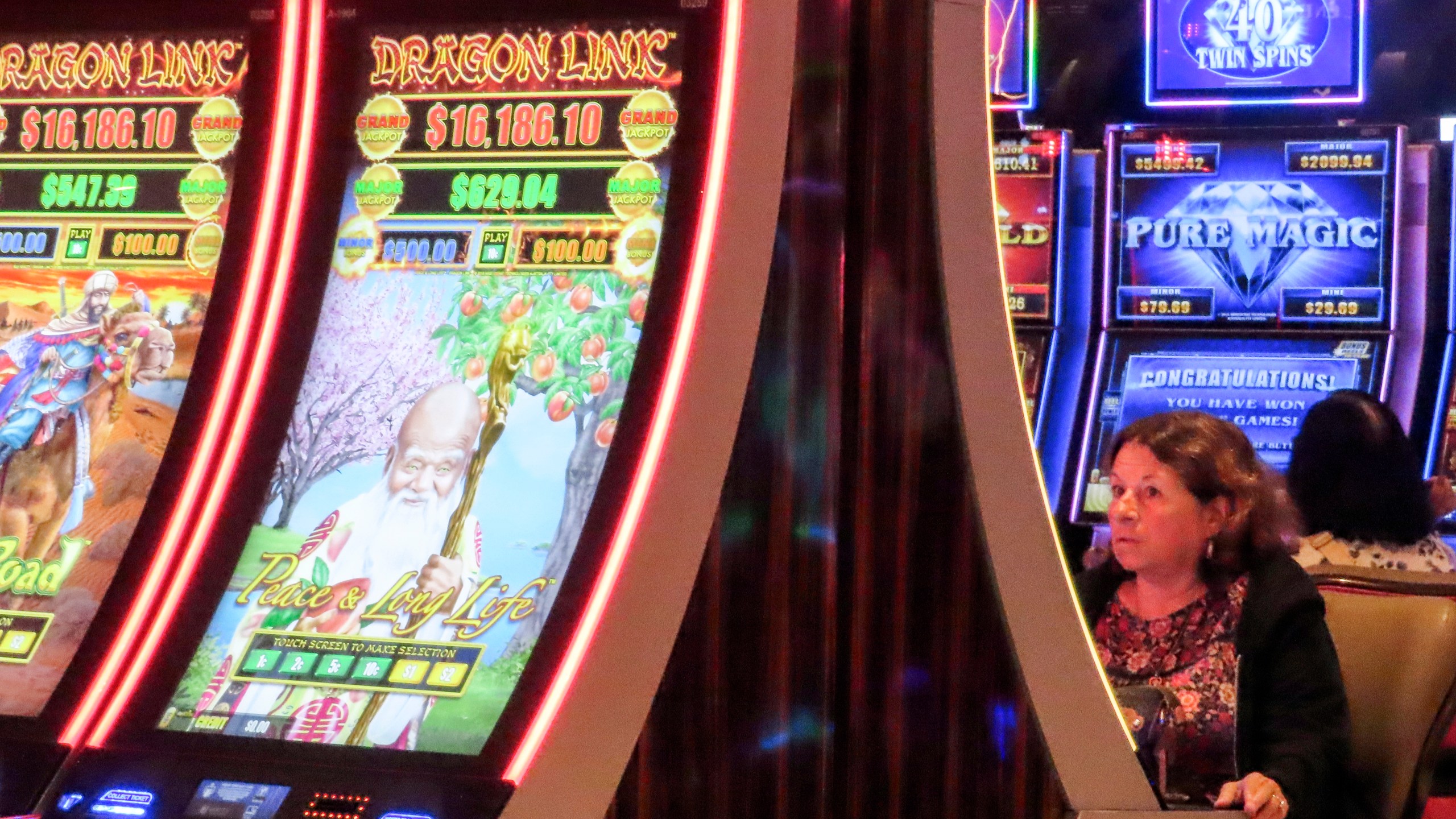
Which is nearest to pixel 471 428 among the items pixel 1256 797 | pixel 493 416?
pixel 493 416

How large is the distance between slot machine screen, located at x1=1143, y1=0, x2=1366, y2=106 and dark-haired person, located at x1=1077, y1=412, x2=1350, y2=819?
3331 mm

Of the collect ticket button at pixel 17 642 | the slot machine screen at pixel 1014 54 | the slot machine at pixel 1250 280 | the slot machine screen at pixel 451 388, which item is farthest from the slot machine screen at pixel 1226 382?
the collect ticket button at pixel 17 642

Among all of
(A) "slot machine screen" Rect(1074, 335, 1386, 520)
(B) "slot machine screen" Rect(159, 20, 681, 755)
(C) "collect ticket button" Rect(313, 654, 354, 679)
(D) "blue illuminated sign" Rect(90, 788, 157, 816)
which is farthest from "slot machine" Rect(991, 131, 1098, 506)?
(D) "blue illuminated sign" Rect(90, 788, 157, 816)

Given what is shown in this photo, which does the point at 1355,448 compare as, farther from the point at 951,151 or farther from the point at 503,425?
the point at 503,425

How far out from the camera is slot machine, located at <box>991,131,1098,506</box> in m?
5.41

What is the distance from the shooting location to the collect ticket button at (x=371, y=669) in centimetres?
167

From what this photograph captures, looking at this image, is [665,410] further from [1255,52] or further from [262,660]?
[1255,52]

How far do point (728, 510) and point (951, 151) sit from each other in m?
0.45

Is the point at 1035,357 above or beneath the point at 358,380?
above

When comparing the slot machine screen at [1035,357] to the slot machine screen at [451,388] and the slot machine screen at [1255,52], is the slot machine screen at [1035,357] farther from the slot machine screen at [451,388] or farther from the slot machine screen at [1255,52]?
the slot machine screen at [451,388]

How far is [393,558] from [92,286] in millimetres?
575

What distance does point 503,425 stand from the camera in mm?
1734

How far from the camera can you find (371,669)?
5.51 ft

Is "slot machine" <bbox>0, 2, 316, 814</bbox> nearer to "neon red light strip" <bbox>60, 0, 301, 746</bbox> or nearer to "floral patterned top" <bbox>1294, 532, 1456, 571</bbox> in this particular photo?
"neon red light strip" <bbox>60, 0, 301, 746</bbox>
